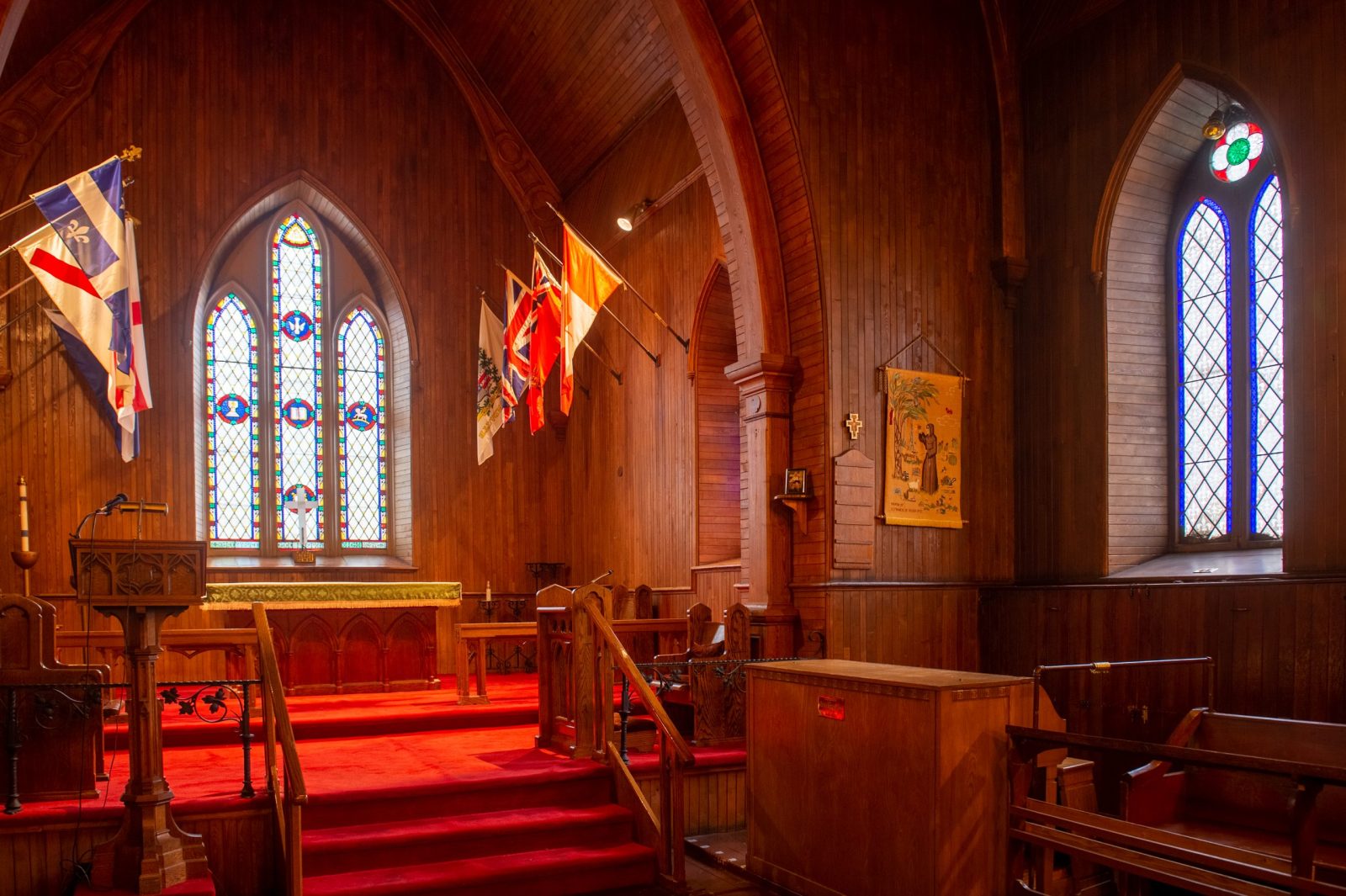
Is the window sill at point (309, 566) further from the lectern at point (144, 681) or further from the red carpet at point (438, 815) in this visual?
the lectern at point (144, 681)

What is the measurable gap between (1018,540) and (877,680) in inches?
192

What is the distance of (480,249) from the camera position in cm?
1344

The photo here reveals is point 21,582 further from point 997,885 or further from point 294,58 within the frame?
point 997,885

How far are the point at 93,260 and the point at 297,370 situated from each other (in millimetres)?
4273

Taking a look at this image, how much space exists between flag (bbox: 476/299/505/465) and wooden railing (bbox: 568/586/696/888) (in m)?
5.35

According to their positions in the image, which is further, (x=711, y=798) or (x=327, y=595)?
(x=327, y=595)

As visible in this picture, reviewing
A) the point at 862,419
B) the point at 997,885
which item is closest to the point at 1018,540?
the point at 862,419

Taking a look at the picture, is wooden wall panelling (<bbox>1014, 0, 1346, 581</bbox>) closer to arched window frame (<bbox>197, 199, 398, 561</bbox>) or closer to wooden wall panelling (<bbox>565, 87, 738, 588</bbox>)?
wooden wall panelling (<bbox>565, 87, 738, 588</bbox>)

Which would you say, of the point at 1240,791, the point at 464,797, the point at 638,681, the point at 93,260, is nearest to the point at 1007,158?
the point at 1240,791

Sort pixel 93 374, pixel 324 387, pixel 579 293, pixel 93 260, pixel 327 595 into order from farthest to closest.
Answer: pixel 324 387 < pixel 93 374 < pixel 327 595 < pixel 579 293 < pixel 93 260

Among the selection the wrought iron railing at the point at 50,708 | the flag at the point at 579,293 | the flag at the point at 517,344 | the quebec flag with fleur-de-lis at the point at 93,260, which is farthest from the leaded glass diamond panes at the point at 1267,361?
the quebec flag with fleur-de-lis at the point at 93,260

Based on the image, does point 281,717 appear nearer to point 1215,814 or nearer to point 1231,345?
point 1215,814

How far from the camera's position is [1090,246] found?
29.4 feet

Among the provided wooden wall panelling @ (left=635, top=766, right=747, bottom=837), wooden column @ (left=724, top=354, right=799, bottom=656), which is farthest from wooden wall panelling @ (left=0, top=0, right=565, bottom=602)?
wooden wall panelling @ (left=635, top=766, right=747, bottom=837)
